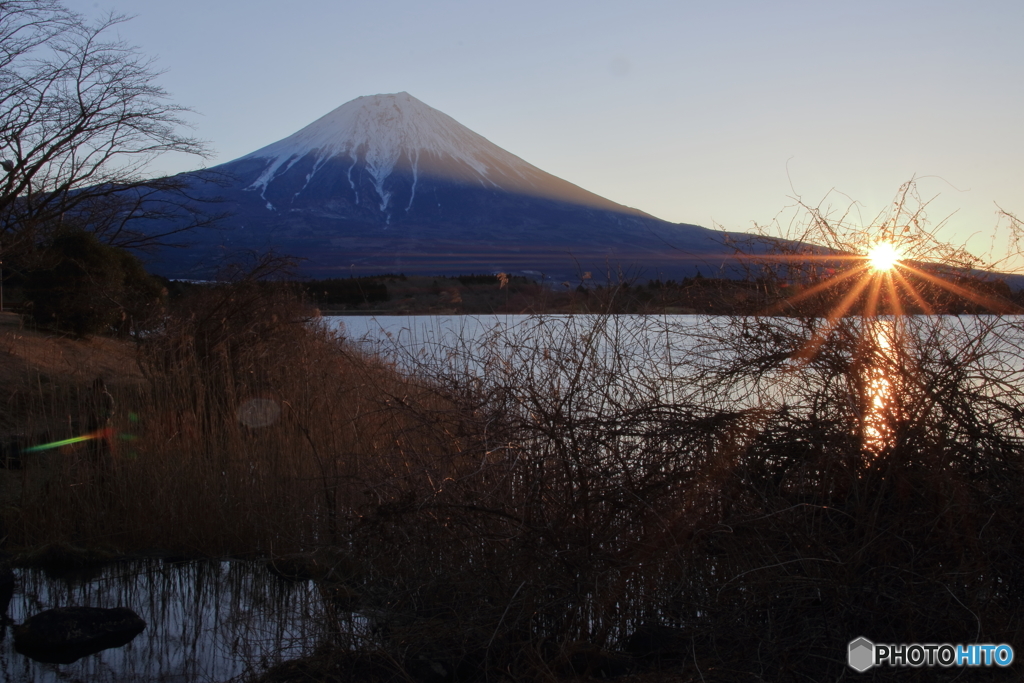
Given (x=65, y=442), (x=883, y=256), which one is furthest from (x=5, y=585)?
(x=883, y=256)

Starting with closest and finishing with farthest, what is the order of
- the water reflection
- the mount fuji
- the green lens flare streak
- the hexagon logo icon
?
the hexagon logo icon
the water reflection
the green lens flare streak
the mount fuji

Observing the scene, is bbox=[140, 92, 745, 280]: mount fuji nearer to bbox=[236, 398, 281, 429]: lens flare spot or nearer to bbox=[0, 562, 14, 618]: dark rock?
bbox=[236, 398, 281, 429]: lens flare spot

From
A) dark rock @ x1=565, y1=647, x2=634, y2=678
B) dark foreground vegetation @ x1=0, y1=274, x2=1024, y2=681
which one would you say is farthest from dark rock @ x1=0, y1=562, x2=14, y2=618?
dark rock @ x1=565, y1=647, x2=634, y2=678

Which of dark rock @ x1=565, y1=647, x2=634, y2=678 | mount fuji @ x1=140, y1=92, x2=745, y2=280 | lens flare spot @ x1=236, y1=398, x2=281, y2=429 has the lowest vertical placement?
dark rock @ x1=565, y1=647, x2=634, y2=678

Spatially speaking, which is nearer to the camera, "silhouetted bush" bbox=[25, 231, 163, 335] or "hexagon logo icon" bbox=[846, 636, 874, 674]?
"hexagon logo icon" bbox=[846, 636, 874, 674]

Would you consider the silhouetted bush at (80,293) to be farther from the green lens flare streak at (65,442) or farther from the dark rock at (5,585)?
the dark rock at (5,585)

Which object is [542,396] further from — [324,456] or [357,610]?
[324,456]
